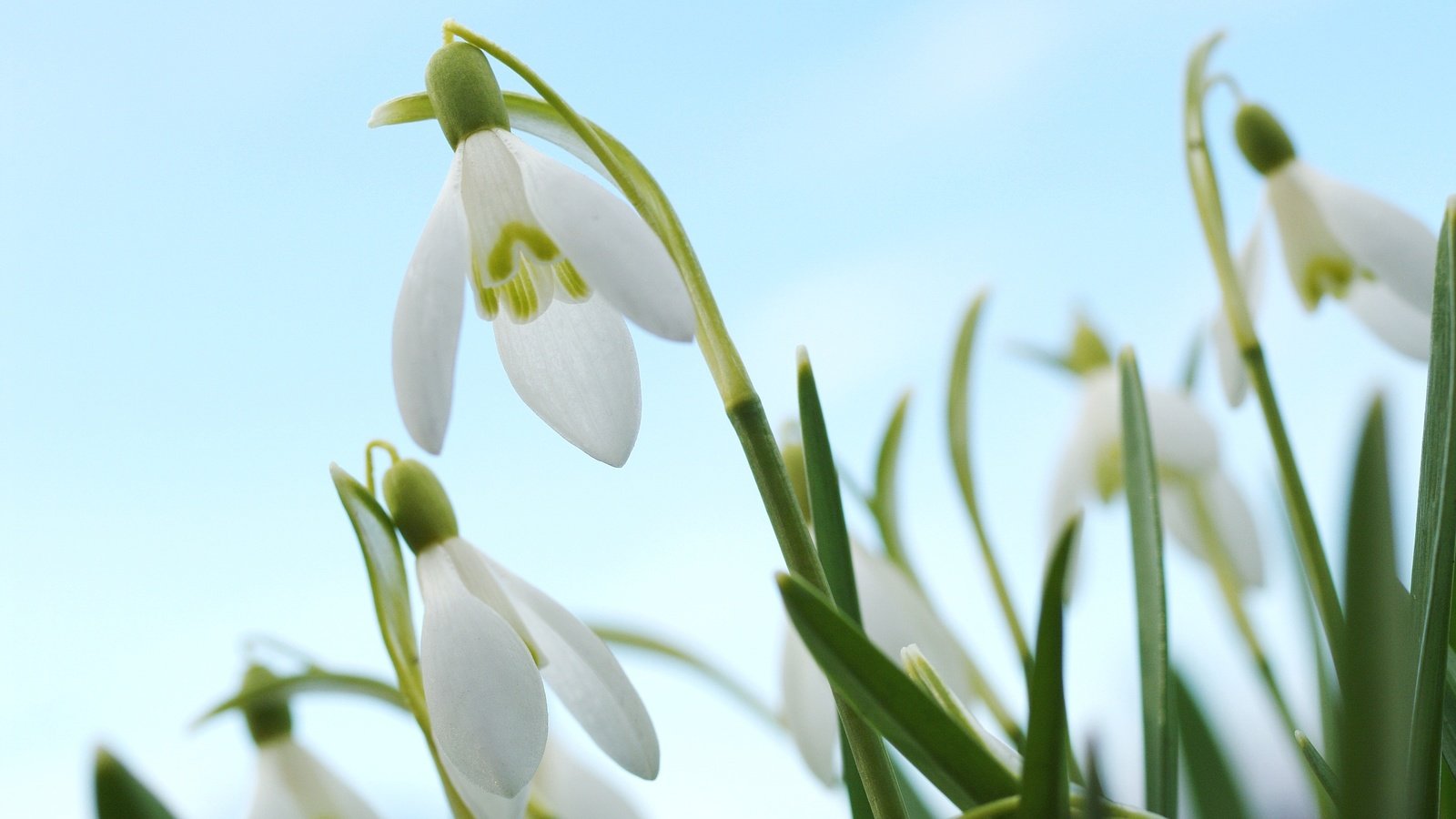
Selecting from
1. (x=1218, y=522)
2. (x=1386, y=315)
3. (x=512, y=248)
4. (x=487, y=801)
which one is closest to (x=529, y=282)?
(x=512, y=248)

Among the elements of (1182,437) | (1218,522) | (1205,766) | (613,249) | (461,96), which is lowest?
(1205,766)

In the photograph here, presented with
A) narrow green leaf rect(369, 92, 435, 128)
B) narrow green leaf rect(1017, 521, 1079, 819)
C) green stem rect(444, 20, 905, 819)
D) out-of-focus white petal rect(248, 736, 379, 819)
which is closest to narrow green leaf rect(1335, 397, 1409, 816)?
narrow green leaf rect(1017, 521, 1079, 819)

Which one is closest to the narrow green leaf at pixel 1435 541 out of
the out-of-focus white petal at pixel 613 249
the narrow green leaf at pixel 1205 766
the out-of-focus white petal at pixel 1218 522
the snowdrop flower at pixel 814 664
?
the out-of-focus white petal at pixel 613 249

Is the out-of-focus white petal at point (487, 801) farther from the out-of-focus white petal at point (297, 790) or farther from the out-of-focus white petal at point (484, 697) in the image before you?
the out-of-focus white petal at point (297, 790)

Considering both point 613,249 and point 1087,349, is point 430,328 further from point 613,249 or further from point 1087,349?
point 1087,349

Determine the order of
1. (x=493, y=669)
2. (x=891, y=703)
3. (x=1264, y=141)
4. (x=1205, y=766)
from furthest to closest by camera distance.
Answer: (x=1205, y=766) < (x=1264, y=141) < (x=493, y=669) < (x=891, y=703)

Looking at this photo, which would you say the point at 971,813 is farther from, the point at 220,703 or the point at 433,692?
the point at 220,703
